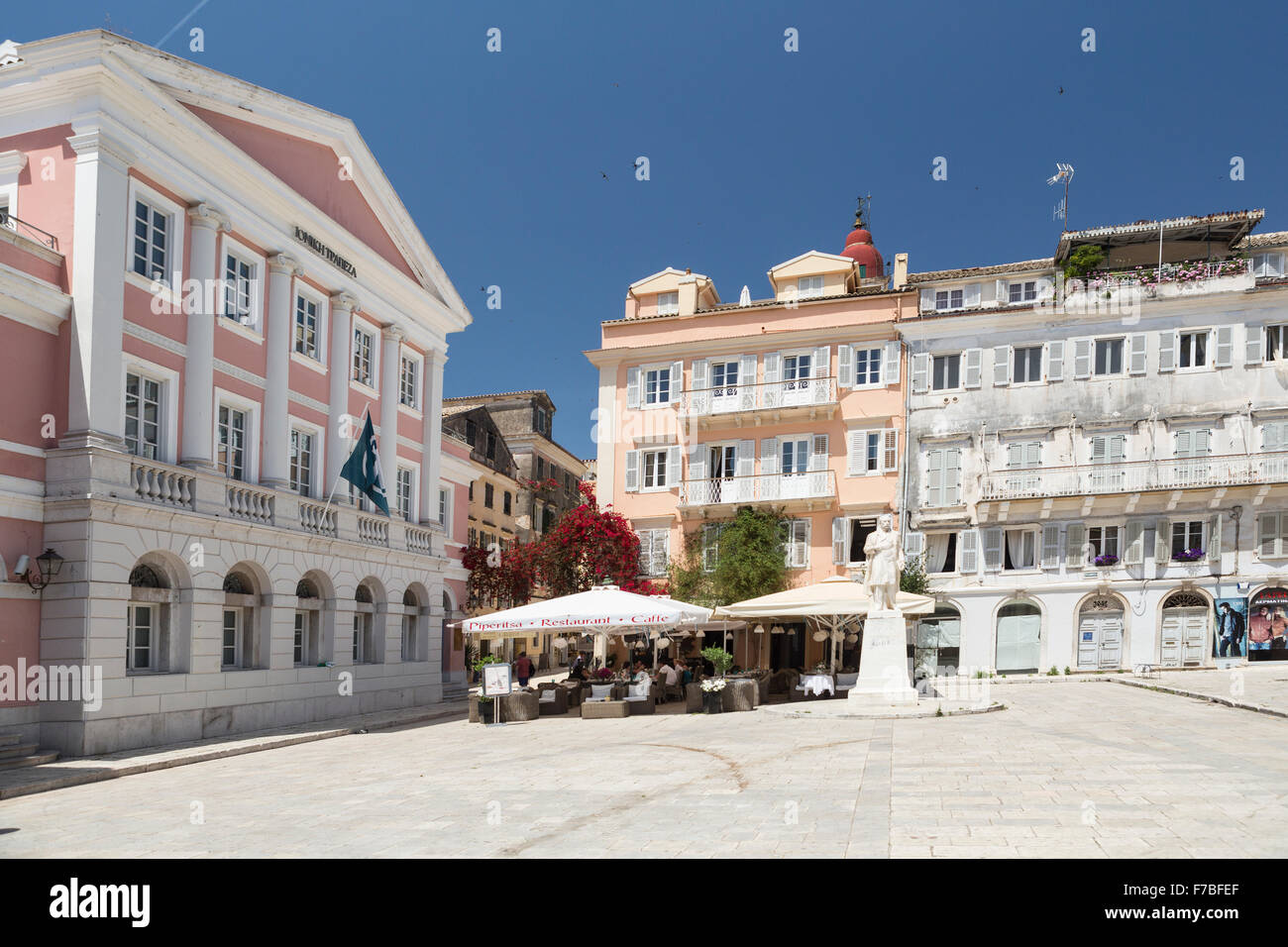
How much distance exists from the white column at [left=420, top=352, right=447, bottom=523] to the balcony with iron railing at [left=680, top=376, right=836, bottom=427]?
11213mm

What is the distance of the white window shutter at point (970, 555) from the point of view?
35312mm

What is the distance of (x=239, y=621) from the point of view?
21.6m

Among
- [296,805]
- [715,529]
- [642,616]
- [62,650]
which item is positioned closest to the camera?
[296,805]

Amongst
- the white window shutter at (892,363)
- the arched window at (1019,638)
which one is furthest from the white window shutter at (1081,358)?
the arched window at (1019,638)

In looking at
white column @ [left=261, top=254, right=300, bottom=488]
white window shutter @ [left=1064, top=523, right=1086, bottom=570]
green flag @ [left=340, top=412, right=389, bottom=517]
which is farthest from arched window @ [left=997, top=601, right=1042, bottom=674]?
white column @ [left=261, top=254, right=300, bottom=488]

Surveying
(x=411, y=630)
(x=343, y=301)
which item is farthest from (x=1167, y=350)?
(x=343, y=301)

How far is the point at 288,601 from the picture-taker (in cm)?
2252

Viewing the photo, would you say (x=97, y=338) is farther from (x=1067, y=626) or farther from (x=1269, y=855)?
(x=1067, y=626)

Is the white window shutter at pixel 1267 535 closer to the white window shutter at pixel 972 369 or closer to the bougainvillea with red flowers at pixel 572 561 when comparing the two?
the white window shutter at pixel 972 369

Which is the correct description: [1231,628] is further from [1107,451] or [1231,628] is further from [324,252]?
[324,252]

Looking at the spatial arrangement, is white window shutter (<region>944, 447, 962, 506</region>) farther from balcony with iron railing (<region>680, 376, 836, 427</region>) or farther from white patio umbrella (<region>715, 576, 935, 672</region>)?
white patio umbrella (<region>715, 576, 935, 672</region>)

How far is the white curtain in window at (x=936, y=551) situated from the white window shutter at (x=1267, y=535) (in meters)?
9.36
